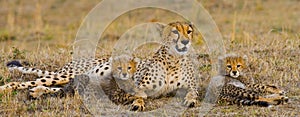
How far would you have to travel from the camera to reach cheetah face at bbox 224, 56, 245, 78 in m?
5.25

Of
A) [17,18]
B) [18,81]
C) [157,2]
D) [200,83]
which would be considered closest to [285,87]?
[200,83]

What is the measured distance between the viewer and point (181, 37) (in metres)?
4.92

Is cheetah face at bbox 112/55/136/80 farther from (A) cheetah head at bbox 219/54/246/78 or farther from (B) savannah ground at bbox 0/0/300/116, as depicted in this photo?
(A) cheetah head at bbox 219/54/246/78

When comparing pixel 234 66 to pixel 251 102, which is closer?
pixel 251 102

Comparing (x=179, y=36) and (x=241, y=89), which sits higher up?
(x=179, y=36)

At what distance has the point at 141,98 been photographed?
486cm

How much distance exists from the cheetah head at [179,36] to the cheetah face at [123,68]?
35 centimetres

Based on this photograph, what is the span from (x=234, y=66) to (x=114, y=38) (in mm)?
3958

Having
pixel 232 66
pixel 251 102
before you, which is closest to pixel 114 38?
pixel 232 66

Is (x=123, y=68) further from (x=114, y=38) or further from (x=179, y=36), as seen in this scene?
(x=114, y=38)

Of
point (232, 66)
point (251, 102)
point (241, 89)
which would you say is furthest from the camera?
point (232, 66)

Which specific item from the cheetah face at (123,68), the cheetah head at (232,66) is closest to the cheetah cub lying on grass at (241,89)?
the cheetah head at (232,66)

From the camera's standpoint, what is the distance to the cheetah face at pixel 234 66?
17.2 ft

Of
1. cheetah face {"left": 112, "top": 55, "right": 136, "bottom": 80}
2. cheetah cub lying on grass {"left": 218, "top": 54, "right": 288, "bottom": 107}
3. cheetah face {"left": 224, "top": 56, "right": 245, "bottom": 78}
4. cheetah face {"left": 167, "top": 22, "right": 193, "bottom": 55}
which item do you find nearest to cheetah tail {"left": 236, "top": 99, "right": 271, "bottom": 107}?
cheetah cub lying on grass {"left": 218, "top": 54, "right": 288, "bottom": 107}
